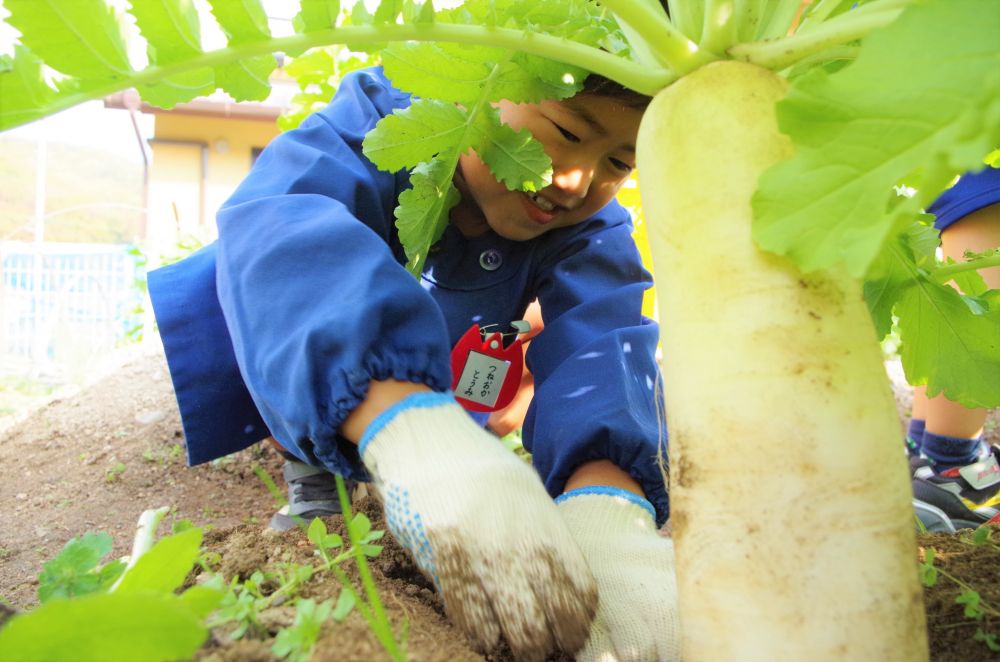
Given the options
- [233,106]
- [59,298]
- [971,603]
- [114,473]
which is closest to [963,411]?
[971,603]

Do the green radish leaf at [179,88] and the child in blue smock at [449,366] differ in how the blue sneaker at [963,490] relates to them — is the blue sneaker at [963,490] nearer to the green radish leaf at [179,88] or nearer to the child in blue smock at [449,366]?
the child in blue smock at [449,366]

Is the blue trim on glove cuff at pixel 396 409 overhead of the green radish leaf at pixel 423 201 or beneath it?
beneath

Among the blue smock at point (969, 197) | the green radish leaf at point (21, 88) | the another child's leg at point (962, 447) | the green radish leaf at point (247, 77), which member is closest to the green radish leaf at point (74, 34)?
the green radish leaf at point (21, 88)

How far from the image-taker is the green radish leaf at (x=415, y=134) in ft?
3.77

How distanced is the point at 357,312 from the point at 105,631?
54 cm

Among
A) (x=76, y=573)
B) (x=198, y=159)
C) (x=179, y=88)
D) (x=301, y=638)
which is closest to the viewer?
(x=301, y=638)

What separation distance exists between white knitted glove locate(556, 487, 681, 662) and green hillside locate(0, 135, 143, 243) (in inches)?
860

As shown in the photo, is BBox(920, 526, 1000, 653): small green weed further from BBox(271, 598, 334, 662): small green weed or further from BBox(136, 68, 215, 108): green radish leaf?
BBox(136, 68, 215, 108): green radish leaf

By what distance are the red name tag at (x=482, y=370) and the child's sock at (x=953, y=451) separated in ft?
4.44

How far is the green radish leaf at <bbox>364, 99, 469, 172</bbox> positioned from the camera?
3.77 ft

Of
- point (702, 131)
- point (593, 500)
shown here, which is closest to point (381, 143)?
point (702, 131)

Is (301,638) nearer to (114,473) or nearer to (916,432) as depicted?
(114,473)

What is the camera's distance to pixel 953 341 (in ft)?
3.60

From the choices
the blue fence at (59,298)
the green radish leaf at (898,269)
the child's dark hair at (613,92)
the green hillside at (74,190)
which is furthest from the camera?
the green hillside at (74,190)
